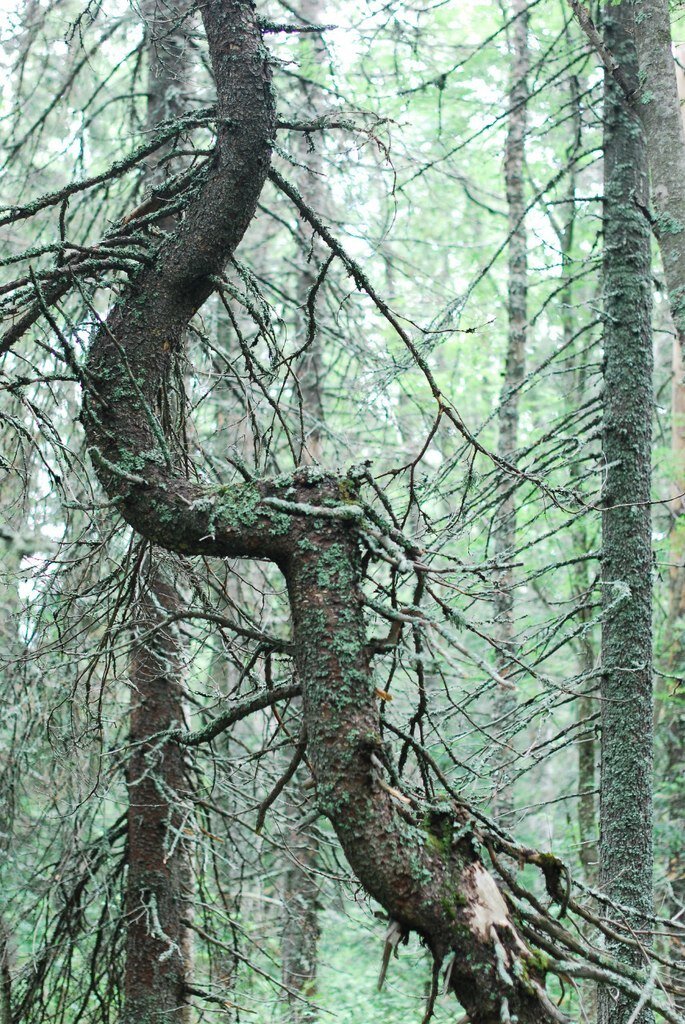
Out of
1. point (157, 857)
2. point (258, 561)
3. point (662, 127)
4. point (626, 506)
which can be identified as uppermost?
point (662, 127)

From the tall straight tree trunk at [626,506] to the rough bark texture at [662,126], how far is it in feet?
0.69

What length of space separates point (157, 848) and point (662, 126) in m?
5.37

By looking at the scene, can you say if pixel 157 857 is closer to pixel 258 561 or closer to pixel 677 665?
pixel 258 561

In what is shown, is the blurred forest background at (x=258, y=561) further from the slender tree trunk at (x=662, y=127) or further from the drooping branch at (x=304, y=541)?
the slender tree trunk at (x=662, y=127)

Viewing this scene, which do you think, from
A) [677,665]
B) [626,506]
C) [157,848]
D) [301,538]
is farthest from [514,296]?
[301,538]

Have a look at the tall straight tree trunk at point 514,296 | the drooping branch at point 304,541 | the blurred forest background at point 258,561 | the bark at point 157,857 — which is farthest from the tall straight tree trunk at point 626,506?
the tall straight tree trunk at point 514,296

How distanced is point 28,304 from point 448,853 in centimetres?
267

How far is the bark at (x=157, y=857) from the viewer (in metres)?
5.73

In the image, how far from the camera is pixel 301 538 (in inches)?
116

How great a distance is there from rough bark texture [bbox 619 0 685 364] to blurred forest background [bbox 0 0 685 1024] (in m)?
0.32

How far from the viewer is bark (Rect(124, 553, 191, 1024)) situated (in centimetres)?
573

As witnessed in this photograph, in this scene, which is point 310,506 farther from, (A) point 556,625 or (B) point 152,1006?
(B) point 152,1006

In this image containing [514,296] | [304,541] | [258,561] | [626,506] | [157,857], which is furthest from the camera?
[514,296]

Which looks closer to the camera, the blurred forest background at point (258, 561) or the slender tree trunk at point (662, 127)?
the blurred forest background at point (258, 561)
